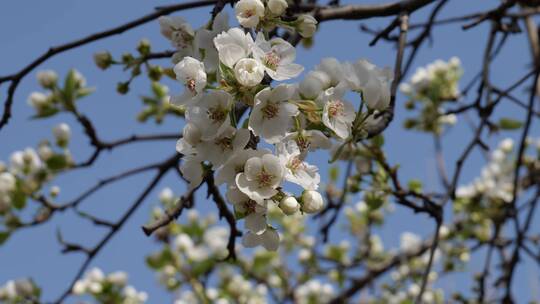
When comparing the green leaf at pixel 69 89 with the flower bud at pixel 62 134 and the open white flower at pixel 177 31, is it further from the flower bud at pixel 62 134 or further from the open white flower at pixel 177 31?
the open white flower at pixel 177 31

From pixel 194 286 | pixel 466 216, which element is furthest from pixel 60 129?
pixel 466 216

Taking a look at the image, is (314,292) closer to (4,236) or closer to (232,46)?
(4,236)

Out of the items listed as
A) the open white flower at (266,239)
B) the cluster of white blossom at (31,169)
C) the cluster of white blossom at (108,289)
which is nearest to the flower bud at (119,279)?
the cluster of white blossom at (108,289)

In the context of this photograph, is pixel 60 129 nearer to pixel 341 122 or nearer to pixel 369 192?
pixel 369 192

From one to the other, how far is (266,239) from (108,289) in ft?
8.03

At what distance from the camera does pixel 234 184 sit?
3.04ft

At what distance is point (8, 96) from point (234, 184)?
0.91 m

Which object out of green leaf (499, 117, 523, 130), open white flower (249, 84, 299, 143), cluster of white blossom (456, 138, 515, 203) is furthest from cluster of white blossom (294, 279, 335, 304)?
open white flower (249, 84, 299, 143)

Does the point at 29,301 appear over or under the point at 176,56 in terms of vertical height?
under

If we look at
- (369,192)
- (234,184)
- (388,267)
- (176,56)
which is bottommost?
(234,184)

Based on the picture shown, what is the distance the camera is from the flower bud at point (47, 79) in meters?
2.54

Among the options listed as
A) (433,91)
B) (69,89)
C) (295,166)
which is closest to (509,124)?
(433,91)

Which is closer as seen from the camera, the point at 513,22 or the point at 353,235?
the point at 513,22

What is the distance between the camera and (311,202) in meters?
0.94
